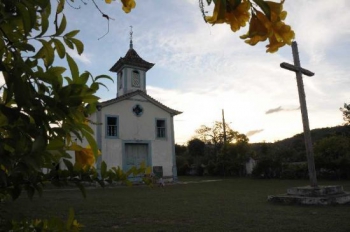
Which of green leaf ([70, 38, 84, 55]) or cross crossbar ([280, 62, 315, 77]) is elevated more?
cross crossbar ([280, 62, 315, 77])

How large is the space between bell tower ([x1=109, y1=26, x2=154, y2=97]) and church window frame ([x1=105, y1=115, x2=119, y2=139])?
1725mm

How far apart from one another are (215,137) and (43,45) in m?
30.3

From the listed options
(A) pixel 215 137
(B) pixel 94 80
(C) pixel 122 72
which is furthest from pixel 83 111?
(A) pixel 215 137

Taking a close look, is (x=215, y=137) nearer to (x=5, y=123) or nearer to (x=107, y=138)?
(x=107, y=138)

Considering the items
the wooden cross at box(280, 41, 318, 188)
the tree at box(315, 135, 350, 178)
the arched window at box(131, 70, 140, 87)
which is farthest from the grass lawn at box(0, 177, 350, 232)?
the arched window at box(131, 70, 140, 87)

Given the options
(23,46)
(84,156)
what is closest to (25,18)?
(23,46)

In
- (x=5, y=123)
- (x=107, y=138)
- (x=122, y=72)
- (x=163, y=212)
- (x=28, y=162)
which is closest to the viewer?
(x=28, y=162)

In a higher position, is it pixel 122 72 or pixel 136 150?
pixel 122 72

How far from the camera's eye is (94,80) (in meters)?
0.75

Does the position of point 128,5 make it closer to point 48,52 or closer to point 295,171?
point 48,52

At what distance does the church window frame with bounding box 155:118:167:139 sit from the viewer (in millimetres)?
18344

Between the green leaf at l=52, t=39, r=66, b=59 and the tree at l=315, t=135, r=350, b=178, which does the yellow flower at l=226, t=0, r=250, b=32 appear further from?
the tree at l=315, t=135, r=350, b=178

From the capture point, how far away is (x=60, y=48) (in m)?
0.71

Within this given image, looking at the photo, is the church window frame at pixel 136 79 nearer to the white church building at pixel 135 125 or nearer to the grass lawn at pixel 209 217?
the white church building at pixel 135 125
